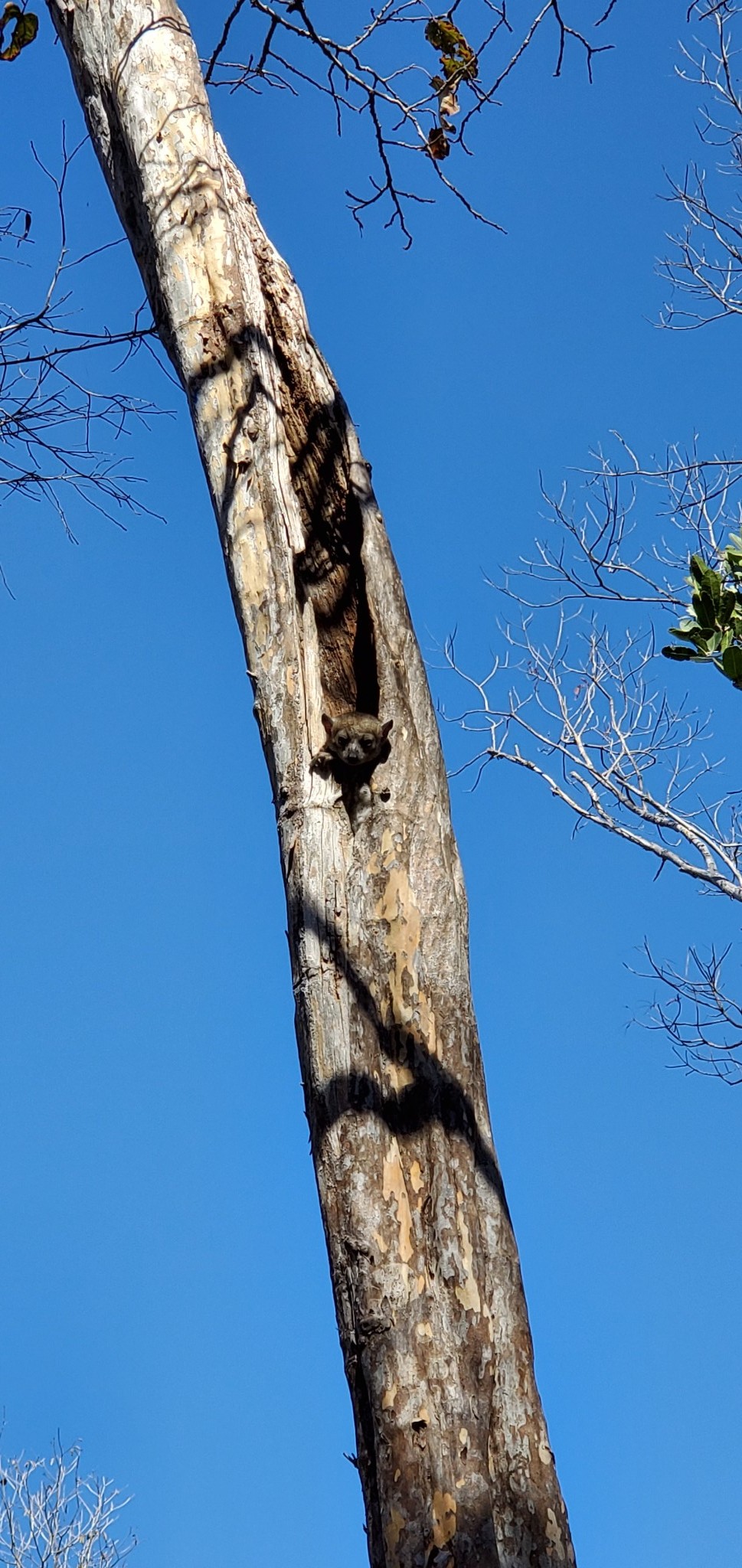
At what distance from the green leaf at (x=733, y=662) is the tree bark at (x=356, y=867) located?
224 cm

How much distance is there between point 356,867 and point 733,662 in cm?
287

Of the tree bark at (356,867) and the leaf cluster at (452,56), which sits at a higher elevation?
the leaf cluster at (452,56)

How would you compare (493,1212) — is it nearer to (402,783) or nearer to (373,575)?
(402,783)

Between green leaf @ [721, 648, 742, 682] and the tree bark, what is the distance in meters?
2.24

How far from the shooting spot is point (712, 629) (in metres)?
5.10

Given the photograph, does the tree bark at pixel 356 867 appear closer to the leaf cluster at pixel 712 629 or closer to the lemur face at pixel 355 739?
the lemur face at pixel 355 739

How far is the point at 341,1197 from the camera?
7.45 ft

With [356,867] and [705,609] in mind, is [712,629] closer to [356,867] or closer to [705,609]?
[705,609]

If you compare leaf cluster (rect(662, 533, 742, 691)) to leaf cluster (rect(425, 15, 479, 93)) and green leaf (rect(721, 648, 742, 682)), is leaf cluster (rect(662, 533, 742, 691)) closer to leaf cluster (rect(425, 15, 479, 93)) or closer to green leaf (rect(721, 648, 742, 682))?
green leaf (rect(721, 648, 742, 682))

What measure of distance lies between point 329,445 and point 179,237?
2.09 ft

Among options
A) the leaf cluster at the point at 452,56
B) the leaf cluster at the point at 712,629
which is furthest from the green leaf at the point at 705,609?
the leaf cluster at the point at 452,56

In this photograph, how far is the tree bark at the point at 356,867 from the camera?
6.69 ft

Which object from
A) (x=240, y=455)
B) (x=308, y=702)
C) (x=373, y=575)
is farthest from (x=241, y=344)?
(x=308, y=702)

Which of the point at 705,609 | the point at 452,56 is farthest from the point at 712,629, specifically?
the point at 452,56
